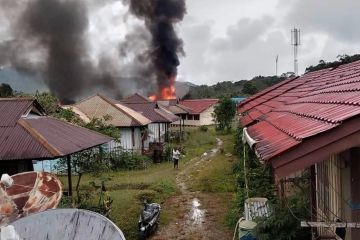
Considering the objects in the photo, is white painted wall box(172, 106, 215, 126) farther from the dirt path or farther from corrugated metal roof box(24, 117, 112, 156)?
corrugated metal roof box(24, 117, 112, 156)

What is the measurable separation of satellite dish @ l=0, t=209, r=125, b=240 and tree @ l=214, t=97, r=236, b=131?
39155mm

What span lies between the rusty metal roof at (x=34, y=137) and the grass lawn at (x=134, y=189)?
294 centimetres

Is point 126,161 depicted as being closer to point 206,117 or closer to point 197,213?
point 197,213

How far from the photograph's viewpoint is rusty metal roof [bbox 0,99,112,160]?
36.0 ft

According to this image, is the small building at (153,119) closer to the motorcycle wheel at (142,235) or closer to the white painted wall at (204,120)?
the motorcycle wheel at (142,235)

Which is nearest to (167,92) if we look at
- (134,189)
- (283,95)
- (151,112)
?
(151,112)

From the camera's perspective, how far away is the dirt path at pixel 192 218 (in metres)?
13.0

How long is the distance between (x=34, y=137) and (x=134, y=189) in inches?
360

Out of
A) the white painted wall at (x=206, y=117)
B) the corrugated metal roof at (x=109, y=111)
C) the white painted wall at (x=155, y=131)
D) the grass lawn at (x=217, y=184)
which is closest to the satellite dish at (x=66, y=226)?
the grass lawn at (x=217, y=184)

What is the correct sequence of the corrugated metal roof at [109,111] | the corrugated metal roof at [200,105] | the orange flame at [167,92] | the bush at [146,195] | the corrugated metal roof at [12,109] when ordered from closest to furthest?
the corrugated metal roof at [12,109] < the bush at [146,195] < the corrugated metal roof at [109,111] < the corrugated metal roof at [200,105] < the orange flame at [167,92]

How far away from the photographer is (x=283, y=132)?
4883 millimetres

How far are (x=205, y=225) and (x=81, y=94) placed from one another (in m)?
52.9

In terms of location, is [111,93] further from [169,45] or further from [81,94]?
[169,45]

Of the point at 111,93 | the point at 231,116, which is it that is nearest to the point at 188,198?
the point at 231,116
